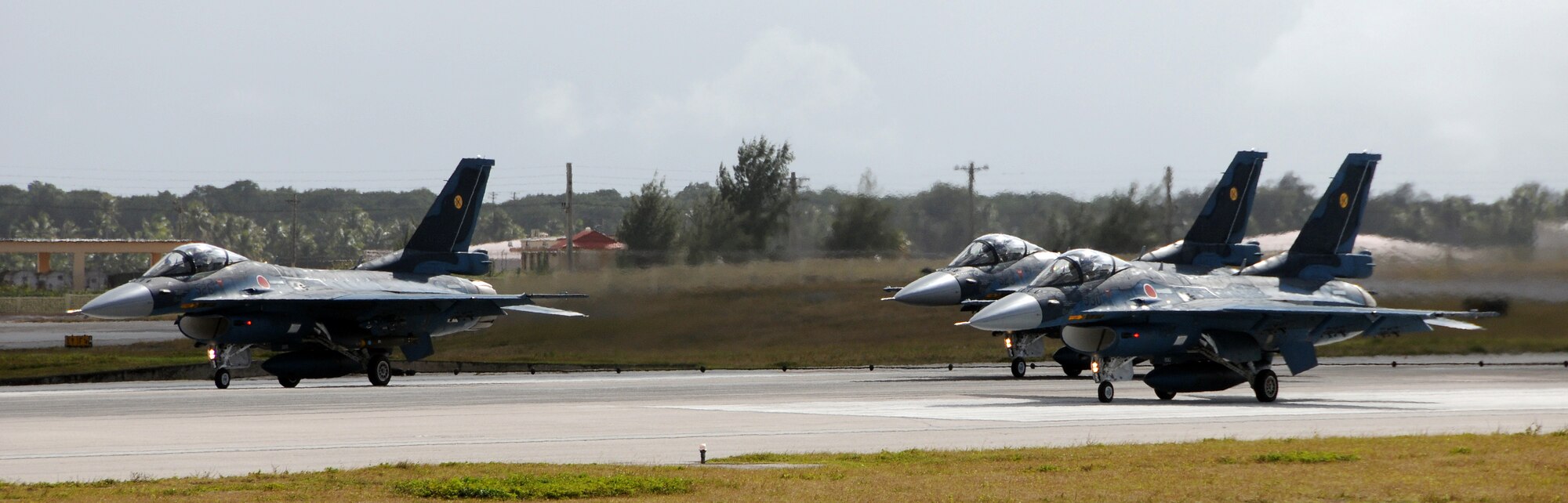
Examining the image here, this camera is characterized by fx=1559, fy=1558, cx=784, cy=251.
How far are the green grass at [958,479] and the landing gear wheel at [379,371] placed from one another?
19258 millimetres

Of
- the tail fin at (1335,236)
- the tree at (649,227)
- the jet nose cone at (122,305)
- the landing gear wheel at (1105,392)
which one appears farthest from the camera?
the tree at (649,227)

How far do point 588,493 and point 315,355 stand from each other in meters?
21.9

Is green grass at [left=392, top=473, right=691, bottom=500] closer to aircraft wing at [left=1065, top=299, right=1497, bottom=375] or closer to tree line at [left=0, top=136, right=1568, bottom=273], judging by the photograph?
aircraft wing at [left=1065, top=299, right=1497, bottom=375]

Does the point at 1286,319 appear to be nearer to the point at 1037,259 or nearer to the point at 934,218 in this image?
the point at 1037,259

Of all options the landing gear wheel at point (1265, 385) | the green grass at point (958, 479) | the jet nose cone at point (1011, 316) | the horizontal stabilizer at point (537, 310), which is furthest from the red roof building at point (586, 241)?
the green grass at point (958, 479)

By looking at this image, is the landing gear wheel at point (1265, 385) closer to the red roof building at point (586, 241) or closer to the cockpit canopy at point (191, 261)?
the cockpit canopy at point (191, 261)

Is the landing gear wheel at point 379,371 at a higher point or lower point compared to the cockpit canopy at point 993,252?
lower

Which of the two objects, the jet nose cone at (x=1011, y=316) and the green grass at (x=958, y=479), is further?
the jet nose cone at (x=1011, y=316)

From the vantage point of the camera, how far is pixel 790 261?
4088 centimetres

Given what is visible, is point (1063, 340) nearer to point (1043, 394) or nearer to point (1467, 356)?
point (1043, 394)

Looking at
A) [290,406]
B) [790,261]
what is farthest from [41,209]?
[290,406]

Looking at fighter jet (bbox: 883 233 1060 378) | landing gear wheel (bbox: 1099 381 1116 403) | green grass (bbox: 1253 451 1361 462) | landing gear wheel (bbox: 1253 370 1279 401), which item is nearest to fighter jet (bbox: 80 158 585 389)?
fighter jet (bbox: 883 233 1060 378)

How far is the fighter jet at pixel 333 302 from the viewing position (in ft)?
98.5

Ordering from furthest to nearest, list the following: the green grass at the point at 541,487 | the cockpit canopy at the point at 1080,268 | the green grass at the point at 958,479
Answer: the cockpit canopy at the point at 1080,268 → the green grass at the point at 541,487 → the green grass at the point at 958,479
